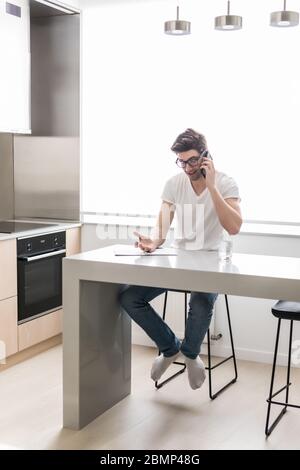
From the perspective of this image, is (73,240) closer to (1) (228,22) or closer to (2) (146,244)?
(2) (146,244)

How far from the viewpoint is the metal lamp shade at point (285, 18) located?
122 inches

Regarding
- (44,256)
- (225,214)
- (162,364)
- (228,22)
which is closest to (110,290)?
(162,364)

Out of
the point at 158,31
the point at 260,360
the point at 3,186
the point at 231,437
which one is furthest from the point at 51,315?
the point at 158,31

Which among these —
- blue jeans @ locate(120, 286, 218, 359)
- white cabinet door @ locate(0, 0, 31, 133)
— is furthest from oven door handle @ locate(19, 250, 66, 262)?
blue jeans @ locate(120, 286, 218, 359)

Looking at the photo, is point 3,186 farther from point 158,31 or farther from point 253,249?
point 253,249

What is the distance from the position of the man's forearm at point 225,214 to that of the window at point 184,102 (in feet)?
3.00

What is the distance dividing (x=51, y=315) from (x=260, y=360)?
56.4 inches

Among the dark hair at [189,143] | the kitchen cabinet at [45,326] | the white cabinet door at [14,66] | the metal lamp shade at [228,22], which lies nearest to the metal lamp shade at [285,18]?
the metal lamp shade at [228,22]

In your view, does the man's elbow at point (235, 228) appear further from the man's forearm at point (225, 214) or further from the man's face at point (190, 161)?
the man's face at point (190, 161)

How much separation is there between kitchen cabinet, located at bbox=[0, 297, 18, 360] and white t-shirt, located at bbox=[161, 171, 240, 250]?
1.15 meters

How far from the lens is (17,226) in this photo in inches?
171

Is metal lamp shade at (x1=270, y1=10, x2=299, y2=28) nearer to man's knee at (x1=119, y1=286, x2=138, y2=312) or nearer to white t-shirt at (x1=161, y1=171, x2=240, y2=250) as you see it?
white t-shirt at (x1=161, y1=171, x2=240, y2=250)

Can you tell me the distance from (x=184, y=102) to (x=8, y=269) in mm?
1605

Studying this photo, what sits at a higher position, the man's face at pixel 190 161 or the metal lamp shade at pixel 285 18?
the metal lamp shade at pixel 285 18
